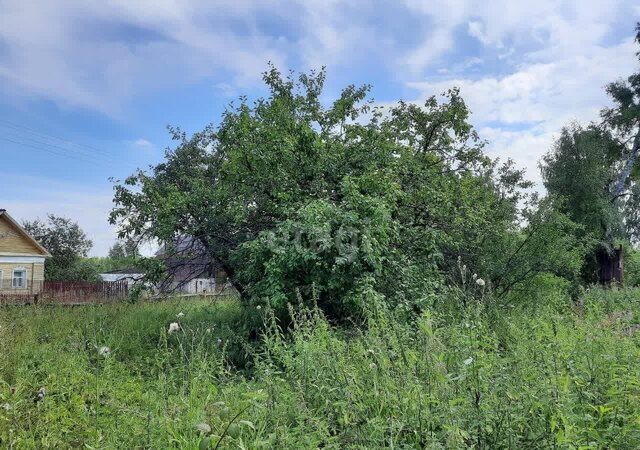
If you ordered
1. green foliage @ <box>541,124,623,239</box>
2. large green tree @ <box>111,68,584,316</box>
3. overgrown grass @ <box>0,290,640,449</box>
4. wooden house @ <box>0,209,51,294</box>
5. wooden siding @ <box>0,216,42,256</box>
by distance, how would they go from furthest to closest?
wooden house @ <box>0,209,51,294</box> → wooden siding @ <box>0,216,42,256</box> → green foliage @ <box>541,124,623,239</box> → large green tree @ <box>111,68,584,316</box> → overgrown grass @ <box>0,290,640,449</box>

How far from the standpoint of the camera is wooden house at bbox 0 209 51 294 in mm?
25406

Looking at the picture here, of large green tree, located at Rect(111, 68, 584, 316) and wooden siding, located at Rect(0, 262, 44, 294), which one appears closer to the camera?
large green tree, located at Rect(111, 68, 584, 316)

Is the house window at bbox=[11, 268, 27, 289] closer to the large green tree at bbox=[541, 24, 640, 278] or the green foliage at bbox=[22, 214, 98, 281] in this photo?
the green foliage at bbox=[22, 214, 98, 281]

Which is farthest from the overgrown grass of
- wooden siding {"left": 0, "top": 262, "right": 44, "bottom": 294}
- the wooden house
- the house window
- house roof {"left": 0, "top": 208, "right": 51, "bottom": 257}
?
the house window

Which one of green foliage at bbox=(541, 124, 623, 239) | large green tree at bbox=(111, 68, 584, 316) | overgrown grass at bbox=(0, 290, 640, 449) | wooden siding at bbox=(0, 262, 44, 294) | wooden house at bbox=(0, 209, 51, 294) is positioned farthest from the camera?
wooden siding at bbox=(0, 262, 44, 294)

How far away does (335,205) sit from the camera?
6.50 meters

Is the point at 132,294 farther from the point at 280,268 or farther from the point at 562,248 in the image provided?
the point at 562,248

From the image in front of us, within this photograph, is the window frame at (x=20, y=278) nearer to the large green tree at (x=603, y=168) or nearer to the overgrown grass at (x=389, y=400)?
the overgrown grass at (x=389, y=400)

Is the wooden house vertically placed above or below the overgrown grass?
above

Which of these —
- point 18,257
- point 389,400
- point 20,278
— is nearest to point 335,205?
point 389,400

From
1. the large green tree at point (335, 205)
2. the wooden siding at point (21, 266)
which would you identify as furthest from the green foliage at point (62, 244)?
the large green tree at point (335, 205)

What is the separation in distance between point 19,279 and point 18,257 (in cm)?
151

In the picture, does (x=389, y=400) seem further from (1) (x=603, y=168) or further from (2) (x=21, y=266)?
(2) (x=21, y=266)

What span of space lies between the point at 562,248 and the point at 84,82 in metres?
10.8
